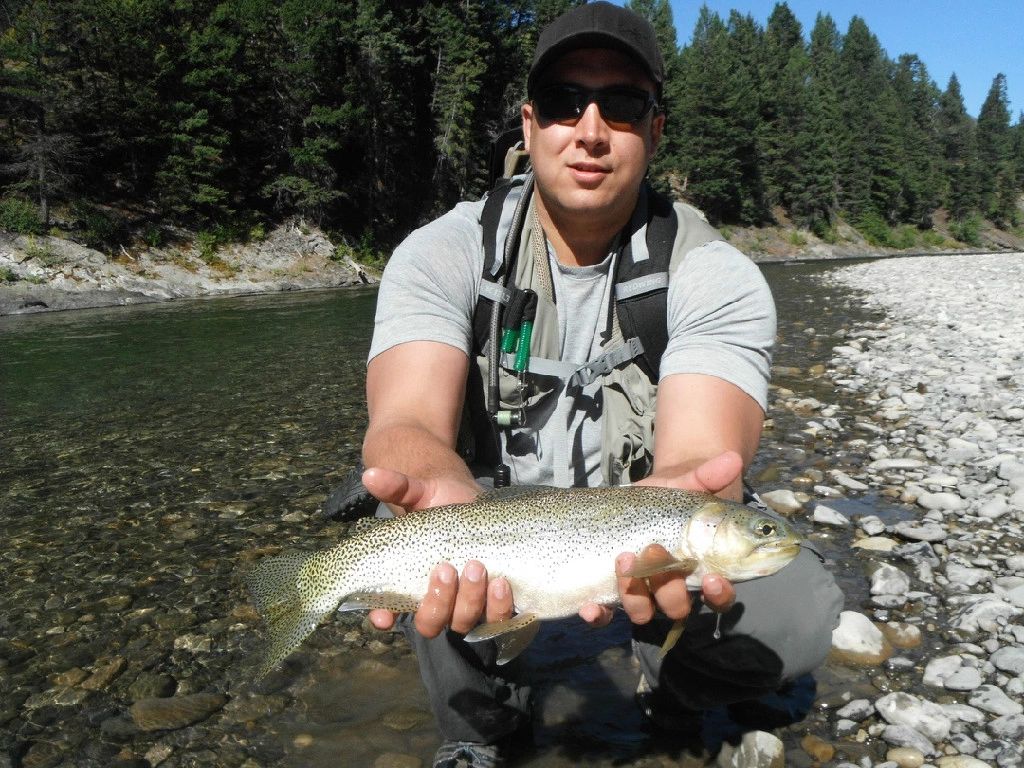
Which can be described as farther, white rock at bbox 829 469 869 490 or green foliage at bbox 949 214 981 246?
green foliage at bbox 949 214 981 246

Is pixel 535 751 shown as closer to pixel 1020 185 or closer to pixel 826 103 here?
pixel 826 103

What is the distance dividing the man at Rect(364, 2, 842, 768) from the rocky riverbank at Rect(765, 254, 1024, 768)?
489 millimetres

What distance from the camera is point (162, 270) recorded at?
3000cm

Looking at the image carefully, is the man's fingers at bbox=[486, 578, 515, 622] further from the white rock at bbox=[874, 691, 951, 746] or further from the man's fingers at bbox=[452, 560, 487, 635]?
the white rock at bbox=[874, 691, 951, 746]

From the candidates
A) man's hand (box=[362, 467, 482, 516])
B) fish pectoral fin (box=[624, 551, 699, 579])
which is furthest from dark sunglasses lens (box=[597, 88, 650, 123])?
fish pectoral fin (box=[624, 551, 699, 579])

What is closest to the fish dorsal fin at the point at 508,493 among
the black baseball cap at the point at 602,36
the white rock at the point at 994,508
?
the black baseball cap at the point at 602,36

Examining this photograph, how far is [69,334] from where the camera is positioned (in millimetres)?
17484

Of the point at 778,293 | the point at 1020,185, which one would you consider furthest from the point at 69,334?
the point at 1020,185

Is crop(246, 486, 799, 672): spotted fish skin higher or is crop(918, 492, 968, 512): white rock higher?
crop(246, 486, 799, 672): spotted fish skin

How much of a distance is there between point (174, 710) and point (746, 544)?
2.79m

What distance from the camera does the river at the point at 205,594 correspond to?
337 cm

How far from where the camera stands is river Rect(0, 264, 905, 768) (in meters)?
3.37

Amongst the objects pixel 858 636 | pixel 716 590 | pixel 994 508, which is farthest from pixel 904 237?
pixel 716 590

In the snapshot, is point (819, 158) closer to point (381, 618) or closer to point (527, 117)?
point (527, 117)
